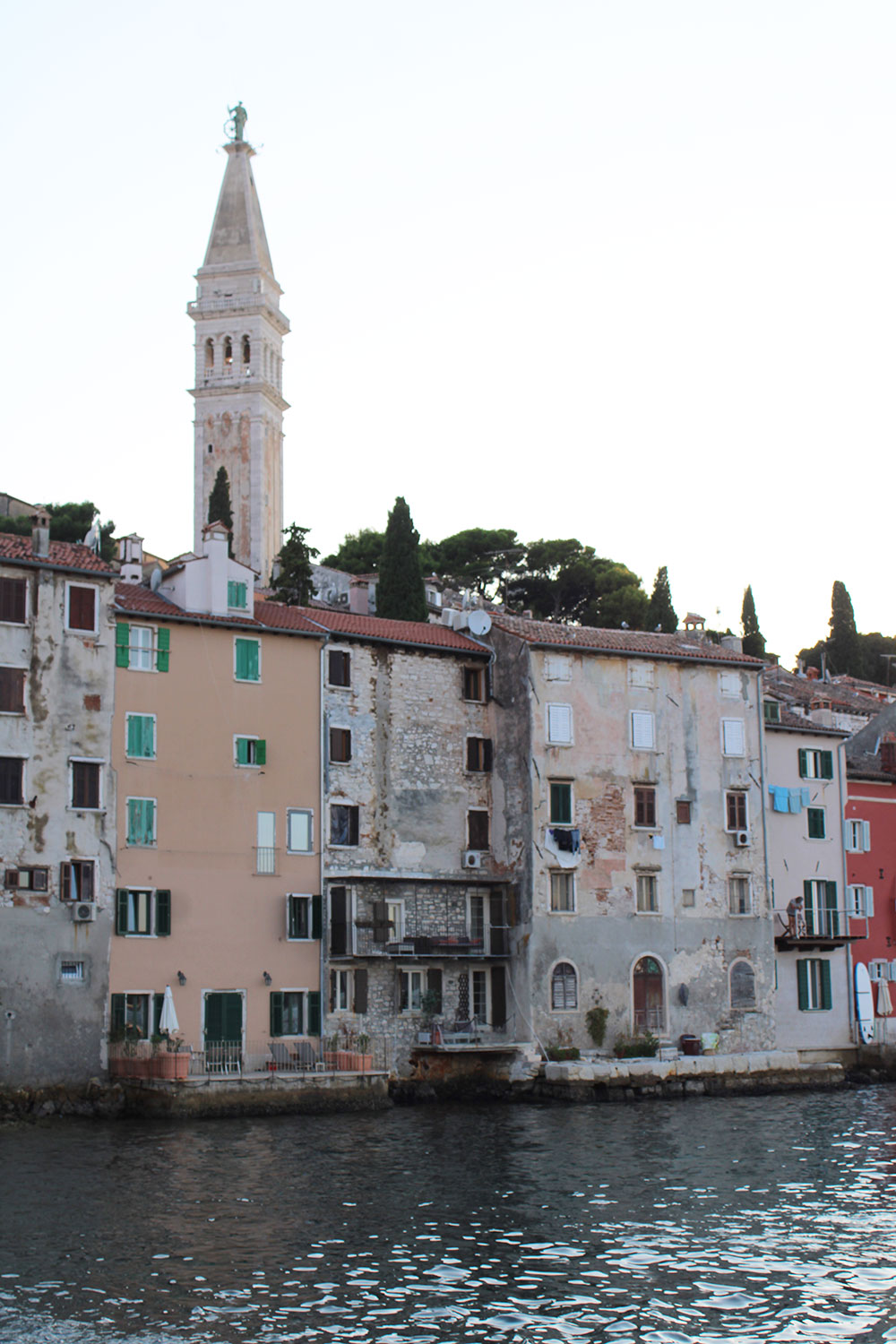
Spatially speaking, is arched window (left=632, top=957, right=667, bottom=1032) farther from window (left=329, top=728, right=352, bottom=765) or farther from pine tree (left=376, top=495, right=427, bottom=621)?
pine tree (left=376, top=495, right=427, bottom=621)

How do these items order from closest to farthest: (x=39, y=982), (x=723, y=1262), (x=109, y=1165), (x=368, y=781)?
(x=723, y=1262), (x=109, y=1165), (x=39, y=982), (x=368, y=781)

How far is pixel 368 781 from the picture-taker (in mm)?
47562

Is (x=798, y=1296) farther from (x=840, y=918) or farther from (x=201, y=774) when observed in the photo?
(x=840, y=918)

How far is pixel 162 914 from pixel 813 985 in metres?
24.5

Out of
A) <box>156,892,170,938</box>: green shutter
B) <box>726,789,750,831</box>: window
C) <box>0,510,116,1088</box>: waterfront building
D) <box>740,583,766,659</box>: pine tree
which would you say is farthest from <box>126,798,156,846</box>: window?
<box>740,583,766,659</box>: pine tree

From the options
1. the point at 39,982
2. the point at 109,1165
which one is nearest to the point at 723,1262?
the point at 109,1165

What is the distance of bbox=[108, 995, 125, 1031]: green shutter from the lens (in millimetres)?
40938

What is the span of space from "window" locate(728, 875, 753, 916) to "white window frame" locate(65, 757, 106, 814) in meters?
21.2

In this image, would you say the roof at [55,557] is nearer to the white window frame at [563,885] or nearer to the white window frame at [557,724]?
the white window frame at [557,724]

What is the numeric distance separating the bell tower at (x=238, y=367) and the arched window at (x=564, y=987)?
70.9 m

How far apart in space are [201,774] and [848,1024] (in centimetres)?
2597

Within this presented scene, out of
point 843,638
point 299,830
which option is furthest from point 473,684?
point 843,638

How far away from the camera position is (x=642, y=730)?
51.4 meters

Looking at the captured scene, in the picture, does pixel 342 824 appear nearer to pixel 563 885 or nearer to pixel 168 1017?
pixel 563 885
